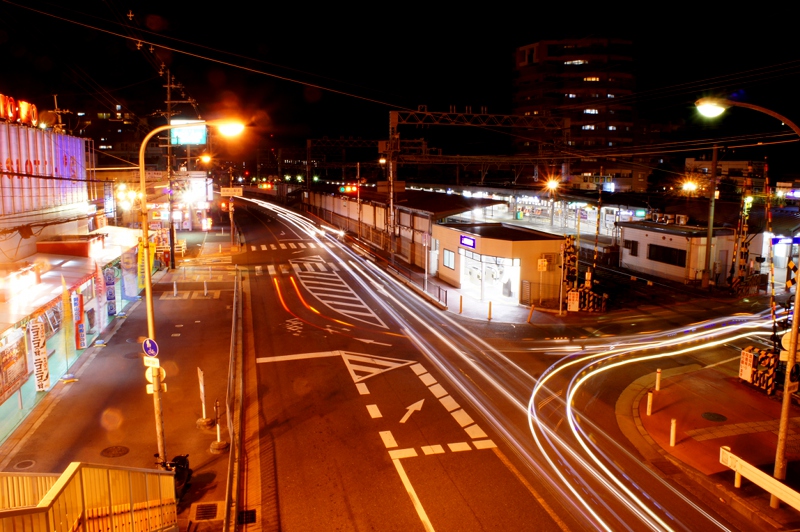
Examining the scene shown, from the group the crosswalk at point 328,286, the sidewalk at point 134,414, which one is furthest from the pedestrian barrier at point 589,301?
the sidewalk at point 134,414

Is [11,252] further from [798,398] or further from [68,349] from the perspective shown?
[798,398]

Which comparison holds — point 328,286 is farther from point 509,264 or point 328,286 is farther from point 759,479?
point 759,479

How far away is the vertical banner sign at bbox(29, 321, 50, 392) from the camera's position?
1477cm

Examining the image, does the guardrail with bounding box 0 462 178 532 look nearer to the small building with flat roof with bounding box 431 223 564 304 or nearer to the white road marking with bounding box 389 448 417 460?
the white road marking with bounding box 389 448 417 460

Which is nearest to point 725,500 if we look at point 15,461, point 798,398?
point 798,398

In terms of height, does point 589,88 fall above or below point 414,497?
above

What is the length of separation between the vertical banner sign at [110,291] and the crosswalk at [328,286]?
29.5 feet

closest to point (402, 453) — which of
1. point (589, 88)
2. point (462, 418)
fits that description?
point (462, 418)

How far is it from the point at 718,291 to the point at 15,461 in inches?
1190

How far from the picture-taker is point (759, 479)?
10.0 m

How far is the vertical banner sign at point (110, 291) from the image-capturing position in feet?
75.6

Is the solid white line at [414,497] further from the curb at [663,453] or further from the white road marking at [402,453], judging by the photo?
the curb at [663,453]

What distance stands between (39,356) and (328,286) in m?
17.5

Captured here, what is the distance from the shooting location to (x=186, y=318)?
953 inches
